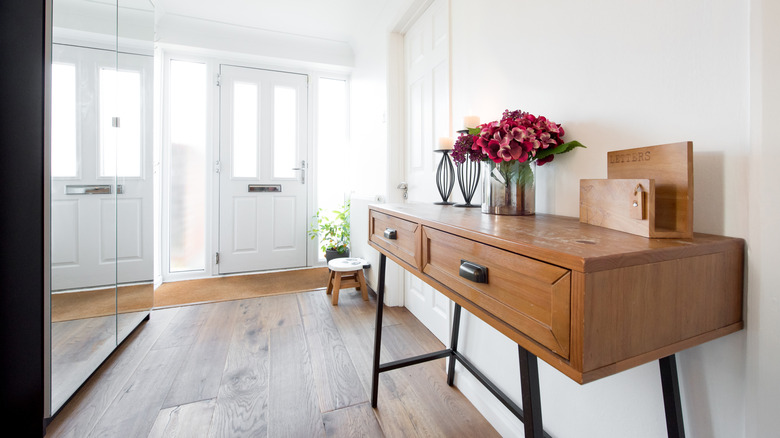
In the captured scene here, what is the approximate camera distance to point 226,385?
1.51 metres

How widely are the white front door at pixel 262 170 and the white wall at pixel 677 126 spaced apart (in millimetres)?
2810

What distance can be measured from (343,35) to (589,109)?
310 centimetres

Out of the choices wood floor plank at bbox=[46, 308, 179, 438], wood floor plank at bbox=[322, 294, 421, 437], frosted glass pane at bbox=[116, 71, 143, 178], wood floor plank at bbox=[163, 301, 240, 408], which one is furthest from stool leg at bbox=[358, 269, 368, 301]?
frosted glass pane at bbox=[116, 71, 143, 178]

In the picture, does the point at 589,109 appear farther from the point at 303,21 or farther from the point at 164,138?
the point at 164,138

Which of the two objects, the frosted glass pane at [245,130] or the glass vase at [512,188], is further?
the frosted glass pane at [245,130]

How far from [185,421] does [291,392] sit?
41cm

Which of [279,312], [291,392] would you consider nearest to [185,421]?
[291,392]

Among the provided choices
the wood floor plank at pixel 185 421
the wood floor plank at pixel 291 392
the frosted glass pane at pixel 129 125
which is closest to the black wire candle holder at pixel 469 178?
the wood floor plank at pixel 291 392

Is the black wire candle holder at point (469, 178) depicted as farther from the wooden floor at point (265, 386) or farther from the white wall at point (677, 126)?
the wooden floor at point (265, 386)

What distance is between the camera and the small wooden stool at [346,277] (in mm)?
2576

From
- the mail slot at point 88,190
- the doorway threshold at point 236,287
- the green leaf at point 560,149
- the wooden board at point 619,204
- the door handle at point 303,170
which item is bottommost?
the doorway threshold at point 236,287

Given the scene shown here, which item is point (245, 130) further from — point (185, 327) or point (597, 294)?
point (597, 294)

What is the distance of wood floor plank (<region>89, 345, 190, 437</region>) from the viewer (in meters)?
1.24

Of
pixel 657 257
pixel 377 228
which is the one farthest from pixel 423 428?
pixel 657 257
